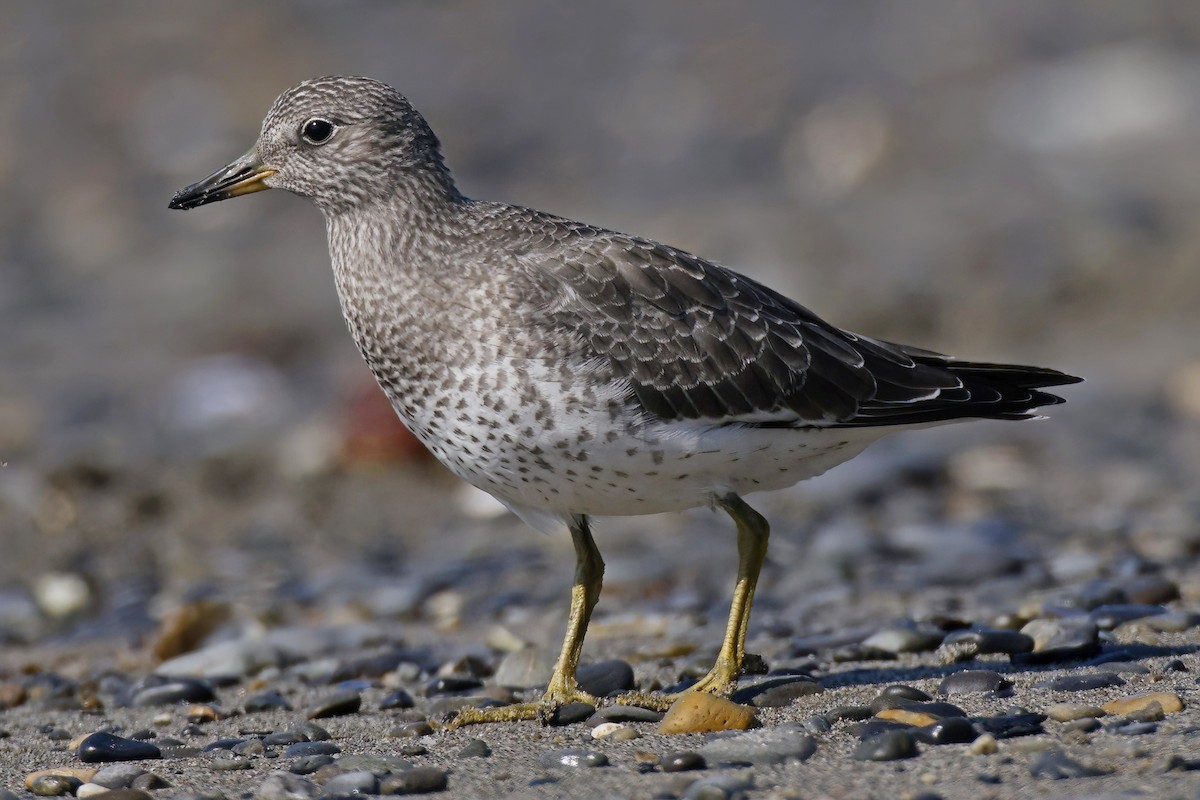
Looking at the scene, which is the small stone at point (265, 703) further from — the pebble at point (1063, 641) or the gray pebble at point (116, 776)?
the pebble at point (1063, 641)

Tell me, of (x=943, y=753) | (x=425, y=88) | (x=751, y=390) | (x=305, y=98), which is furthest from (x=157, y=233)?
(x=943, y=753)

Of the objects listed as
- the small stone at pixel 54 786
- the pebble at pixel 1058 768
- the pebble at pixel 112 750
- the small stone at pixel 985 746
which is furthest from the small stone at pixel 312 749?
the pebble at pixel 1058 768

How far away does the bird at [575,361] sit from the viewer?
253 inches

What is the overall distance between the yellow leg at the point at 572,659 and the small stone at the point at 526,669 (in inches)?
7.5

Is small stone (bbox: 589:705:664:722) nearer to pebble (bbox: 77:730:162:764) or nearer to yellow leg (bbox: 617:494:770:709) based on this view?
yellow leg (bbox: 617:494:770:709)

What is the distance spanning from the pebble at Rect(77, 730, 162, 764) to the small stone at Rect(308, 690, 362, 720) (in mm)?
858

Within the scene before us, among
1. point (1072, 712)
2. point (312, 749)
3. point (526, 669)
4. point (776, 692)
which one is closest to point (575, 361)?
point (776, 692)

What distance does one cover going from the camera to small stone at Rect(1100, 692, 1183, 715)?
5777 millimetres

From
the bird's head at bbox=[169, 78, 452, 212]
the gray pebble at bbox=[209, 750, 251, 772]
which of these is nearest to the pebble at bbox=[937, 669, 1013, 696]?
the gray pebble at bbox=[209, 750, 251, 772]

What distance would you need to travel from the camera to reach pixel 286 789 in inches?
216

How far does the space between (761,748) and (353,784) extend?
1.43m

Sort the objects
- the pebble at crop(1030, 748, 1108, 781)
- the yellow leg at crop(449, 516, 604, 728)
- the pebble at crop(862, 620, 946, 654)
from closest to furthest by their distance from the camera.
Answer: the pebble at crop(1030, 748, 1108, 781), the yellow leg at crop(449, 516, 604, 728), the pebble at crop(862, 620, 946, 654)

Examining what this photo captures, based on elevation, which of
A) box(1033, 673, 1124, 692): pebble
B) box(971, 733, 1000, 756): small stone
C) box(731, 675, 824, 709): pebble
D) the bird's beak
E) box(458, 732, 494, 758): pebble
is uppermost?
the bird's beak

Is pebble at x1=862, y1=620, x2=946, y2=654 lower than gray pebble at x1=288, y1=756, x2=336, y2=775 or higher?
higher
